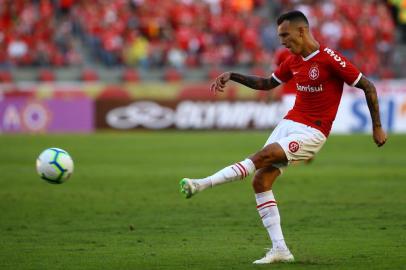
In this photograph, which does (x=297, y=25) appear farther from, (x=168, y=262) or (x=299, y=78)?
(x=168, y=262)

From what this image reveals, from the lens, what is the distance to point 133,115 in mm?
28547

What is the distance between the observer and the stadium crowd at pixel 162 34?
1209 inches

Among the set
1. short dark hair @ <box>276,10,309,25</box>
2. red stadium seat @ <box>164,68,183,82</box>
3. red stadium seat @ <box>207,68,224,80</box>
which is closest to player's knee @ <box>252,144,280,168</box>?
short dark hair @ <box>276,10,309,25</box>

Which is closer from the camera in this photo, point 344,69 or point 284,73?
point 344,69

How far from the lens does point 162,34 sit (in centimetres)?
3198

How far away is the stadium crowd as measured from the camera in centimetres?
3070

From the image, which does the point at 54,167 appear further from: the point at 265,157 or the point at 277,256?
the point at 277,256

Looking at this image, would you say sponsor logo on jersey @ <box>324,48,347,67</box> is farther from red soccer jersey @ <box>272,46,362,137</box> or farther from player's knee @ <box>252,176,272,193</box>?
player's knee @ <box>252,176,272,193</box>

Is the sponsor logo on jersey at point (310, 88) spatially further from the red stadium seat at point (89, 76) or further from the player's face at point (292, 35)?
→ the red stadium seat at point (89, 76)

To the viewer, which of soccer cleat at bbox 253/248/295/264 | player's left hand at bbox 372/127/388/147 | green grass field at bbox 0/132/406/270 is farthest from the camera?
green grass field at bbox 0/132/406/270

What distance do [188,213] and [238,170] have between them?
433 cm

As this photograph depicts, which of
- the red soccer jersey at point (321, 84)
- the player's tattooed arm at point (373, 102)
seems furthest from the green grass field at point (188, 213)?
the red soccer jersey at point (321, 84)

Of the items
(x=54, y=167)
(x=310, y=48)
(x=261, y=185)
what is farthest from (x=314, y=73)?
(x=54, y=167)

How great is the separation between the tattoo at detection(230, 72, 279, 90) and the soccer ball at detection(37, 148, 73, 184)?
2288 mm
